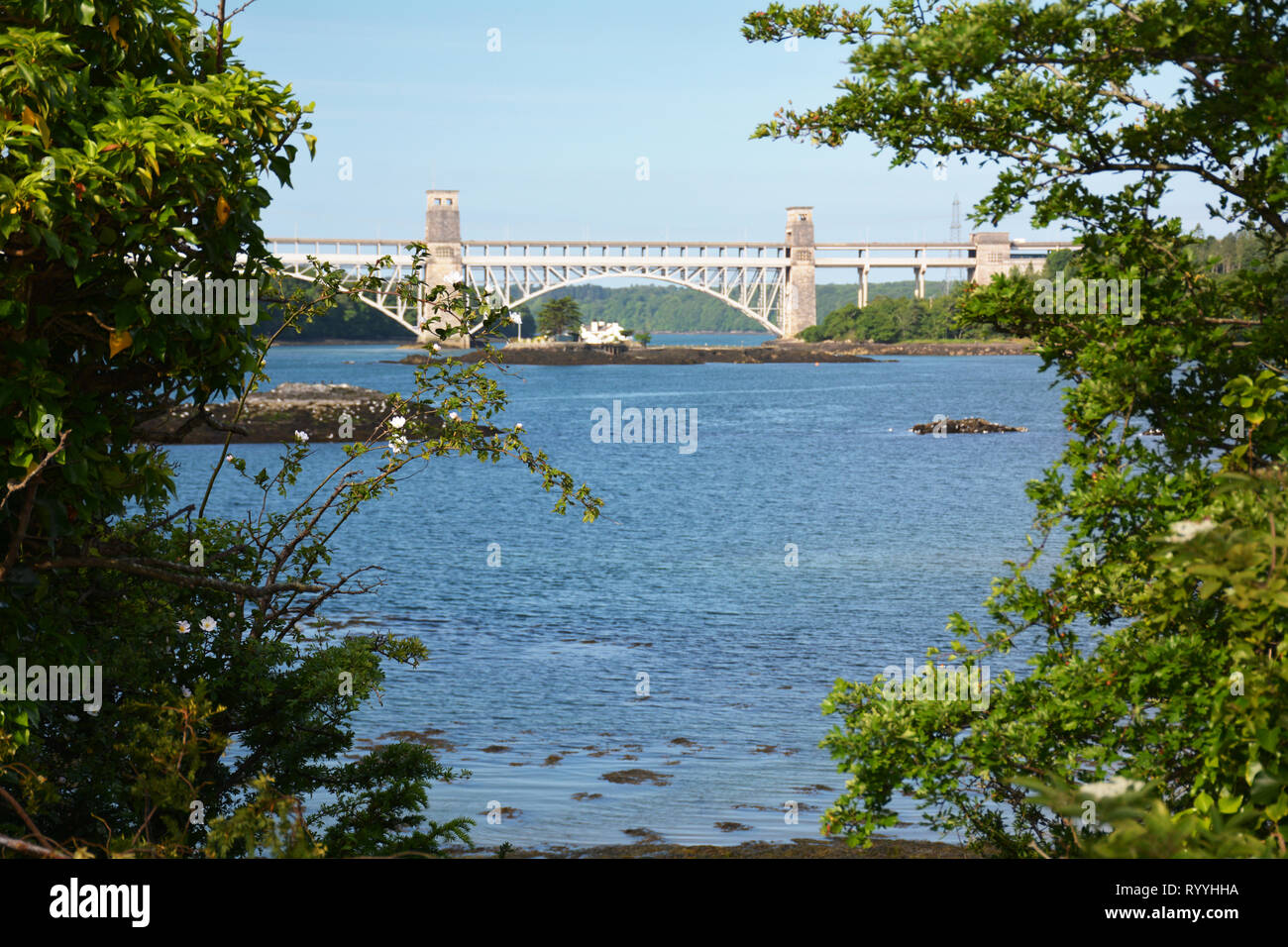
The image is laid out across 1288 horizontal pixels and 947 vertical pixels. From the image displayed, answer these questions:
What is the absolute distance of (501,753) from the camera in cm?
1451

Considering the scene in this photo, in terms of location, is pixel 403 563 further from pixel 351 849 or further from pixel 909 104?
pixel 909 104

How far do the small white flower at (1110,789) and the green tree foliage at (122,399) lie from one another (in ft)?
7.57

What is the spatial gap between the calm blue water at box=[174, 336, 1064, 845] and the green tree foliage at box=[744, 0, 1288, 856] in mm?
2844

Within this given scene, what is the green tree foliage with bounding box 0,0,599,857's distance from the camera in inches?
174

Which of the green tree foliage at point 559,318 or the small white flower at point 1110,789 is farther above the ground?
the green tree foliage at point 559,318

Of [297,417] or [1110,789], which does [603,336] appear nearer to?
[297,417]

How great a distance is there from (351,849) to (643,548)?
24.9 m

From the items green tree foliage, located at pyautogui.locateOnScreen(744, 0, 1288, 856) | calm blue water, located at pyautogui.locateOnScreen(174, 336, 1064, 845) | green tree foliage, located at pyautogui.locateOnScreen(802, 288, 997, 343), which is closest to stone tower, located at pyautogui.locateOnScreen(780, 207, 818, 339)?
green tree foliage, located at pyautogui.locateOnScreen(802, 288, 997, 343)

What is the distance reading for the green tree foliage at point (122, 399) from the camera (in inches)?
174

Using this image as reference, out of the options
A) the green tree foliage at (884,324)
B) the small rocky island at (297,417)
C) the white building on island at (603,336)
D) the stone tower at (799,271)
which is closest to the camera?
the small rocky island at (297,417)

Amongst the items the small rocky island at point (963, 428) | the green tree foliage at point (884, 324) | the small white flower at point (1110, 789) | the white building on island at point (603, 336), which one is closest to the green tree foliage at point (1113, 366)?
the small white flower at point (1110, 789)

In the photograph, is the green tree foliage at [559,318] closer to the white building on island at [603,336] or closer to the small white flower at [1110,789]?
the white building on island at [603,336]

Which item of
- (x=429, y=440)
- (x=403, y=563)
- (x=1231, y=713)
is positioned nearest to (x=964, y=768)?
(x=1231, y=713)

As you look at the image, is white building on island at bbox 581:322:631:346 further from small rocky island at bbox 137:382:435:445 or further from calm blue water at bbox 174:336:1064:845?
calm blue water at bbox 174:336:1064:845
